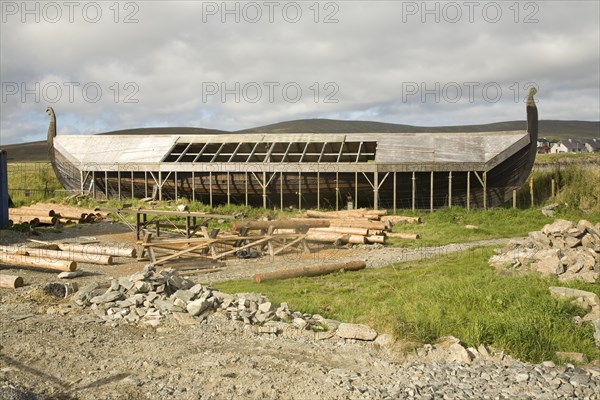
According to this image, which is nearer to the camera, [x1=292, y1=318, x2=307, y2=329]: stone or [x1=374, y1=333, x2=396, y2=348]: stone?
[x1=374, y1=333, x2=396, y2=348]: stone

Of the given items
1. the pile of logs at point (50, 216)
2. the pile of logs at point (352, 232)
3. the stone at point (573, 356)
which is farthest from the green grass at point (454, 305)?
the pile of logs at point (50, 216)

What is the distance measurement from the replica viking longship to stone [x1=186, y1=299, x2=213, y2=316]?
1923 centimetres

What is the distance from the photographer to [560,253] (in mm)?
14578

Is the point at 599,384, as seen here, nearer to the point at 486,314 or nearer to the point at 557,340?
Answer: the point at 557,340

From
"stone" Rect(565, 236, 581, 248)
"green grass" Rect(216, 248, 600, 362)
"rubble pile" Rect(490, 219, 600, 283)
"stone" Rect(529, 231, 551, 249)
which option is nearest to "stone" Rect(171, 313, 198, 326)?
"green grass" Rect(216, 248, 600, 362)

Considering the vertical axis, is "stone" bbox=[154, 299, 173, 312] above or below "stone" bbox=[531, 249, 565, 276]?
below

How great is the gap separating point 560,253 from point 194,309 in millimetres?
9748

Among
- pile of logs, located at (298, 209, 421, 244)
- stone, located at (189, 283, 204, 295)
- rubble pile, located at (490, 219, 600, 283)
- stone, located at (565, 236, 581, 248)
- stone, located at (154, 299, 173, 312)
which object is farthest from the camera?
pile of logs, located at (298, 209, 421, 244)

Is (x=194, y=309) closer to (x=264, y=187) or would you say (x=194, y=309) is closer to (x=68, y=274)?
(x=68, y=274)

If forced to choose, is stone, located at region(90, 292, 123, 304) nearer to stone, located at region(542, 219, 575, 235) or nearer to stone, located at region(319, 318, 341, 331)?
stone, located at region(319, 318, 341, 331)

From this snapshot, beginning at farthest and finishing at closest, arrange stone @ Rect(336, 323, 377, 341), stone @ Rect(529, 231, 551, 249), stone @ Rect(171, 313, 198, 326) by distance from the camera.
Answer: stone @ Rect(529, 231, 551, 249)
stone @ Rect(171, 313, 198, 326)
stone @ Rect(336, 323, 377, 341)

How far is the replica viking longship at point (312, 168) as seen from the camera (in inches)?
1206

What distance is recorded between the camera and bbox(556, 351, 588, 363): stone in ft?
29.0

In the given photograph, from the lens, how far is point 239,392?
775 cm
